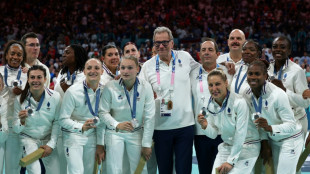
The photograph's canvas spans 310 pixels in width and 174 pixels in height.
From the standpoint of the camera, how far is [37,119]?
5.72 meters

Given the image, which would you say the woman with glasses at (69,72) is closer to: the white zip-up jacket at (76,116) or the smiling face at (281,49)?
the white zip-up jacket at (76,116)

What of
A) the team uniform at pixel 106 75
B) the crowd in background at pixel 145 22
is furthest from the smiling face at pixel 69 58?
the crowd in background at pixel 145 22

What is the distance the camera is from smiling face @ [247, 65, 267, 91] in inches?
205

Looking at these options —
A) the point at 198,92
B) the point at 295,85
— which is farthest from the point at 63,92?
the point at 295,85

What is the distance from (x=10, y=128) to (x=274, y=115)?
136 inches

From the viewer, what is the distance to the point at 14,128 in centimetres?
568

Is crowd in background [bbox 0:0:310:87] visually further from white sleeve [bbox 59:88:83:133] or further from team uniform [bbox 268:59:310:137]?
white sleeve [bbox 59:88:83:133]

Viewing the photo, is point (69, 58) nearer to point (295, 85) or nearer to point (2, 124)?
point (2, 124)

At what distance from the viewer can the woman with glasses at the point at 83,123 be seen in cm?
560

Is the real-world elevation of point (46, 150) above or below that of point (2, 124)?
below

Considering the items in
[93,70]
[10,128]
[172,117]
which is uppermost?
[93,70]

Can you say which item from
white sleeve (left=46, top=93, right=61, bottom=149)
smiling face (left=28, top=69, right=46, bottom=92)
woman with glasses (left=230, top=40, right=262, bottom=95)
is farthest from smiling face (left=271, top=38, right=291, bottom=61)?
smiling face (left=28, top=69, right=46, bottom=92)

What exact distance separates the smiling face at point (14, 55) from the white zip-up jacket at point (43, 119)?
1.85ft

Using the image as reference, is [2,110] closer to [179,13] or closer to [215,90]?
[215,90]
